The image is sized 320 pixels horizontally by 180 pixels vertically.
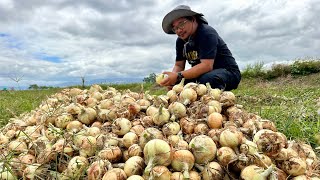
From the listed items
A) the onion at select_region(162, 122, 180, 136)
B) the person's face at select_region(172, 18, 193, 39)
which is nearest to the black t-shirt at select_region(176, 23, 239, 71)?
the person's face at select_region(172, 18, 193, 39)

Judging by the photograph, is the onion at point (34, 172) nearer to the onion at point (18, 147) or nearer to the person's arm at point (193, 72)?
the onion at point (18, 147)

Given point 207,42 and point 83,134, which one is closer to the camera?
point 83,134

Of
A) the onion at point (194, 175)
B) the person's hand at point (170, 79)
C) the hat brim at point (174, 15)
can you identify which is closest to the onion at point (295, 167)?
the onion at point (194, 175)

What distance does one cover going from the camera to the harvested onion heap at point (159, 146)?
1.87 meters

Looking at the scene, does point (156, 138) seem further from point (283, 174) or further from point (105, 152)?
point (283, 174)

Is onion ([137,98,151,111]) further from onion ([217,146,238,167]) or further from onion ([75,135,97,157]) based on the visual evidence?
onion ([217,146,238,167])

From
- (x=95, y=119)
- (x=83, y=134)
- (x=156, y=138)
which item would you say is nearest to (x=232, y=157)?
(x=156, y=138)

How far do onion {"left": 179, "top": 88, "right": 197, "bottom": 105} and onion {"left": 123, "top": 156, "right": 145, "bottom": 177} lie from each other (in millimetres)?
828

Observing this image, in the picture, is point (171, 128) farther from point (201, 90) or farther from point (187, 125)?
point (201, 90)

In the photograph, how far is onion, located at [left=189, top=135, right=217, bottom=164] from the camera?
1.95 m

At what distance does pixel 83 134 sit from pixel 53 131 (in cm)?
28

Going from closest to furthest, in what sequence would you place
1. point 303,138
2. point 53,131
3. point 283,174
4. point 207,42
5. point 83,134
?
point 283,174 → point 83,134 → point 53,131 → point 303,138 → point 207,42

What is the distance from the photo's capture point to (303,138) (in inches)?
117

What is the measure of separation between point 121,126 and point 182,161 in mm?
585
